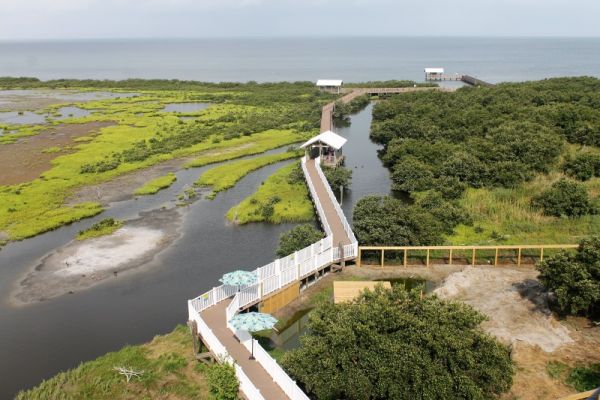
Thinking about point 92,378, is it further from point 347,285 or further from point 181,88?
point 181,88

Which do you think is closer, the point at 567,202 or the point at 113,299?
the point at 113,299

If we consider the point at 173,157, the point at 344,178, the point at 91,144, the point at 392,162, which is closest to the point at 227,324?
the point at 344,178

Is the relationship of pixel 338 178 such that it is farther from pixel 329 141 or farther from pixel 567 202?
pixel 567 202

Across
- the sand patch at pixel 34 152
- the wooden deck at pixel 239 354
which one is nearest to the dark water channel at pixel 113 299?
the wooden deck at pixel 239 354

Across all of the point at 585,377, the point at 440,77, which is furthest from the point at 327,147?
the point at 440,77

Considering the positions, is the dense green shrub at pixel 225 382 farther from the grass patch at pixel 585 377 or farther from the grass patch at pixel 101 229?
the grass patch at pixel 101 229
